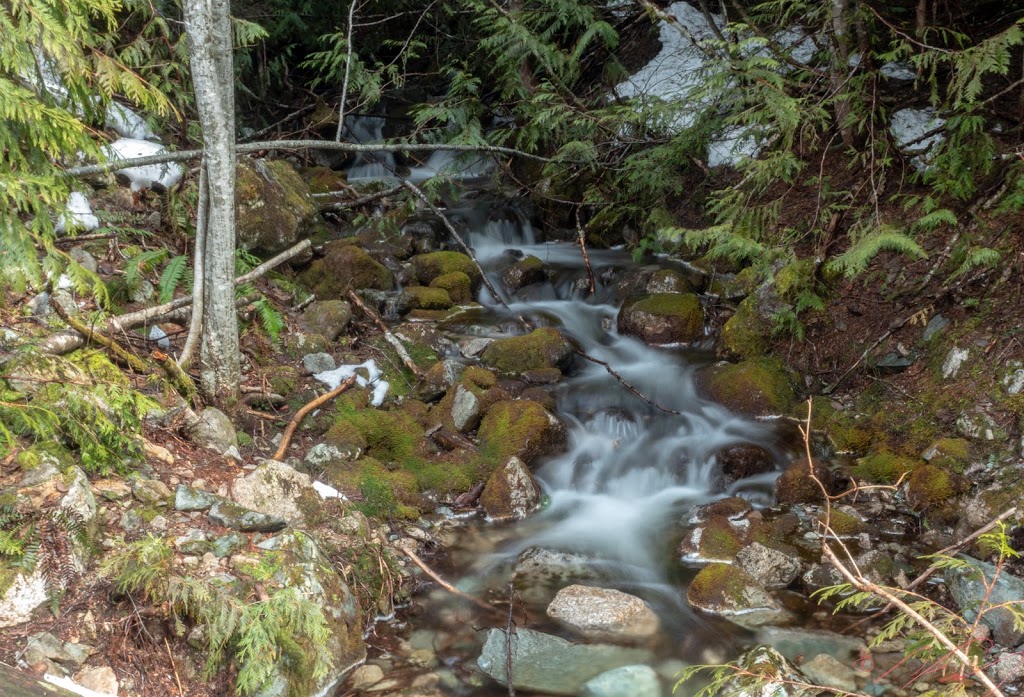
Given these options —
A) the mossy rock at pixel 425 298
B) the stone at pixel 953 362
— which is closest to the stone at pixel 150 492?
the mossy rock at pixel 425 298

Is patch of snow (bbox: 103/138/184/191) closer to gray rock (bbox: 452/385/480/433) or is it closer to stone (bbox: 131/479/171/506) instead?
gray rock (bbox: 452/385/480/433)

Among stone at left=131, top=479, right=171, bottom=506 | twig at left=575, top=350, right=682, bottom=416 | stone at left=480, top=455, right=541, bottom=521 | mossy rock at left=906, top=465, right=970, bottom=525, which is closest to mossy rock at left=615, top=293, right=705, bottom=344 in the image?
twig at left=575, top=350, right=682, bottom=416

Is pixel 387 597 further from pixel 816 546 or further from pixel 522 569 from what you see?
pixel 816 546

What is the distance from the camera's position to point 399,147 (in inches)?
283

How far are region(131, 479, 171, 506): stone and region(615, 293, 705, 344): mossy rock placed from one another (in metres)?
5.75

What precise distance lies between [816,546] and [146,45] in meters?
8.29

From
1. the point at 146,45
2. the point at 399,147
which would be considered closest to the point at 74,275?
the point at 399,147

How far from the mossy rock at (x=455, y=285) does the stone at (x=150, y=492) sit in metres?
5.20

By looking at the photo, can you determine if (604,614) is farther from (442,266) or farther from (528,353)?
(442,266)

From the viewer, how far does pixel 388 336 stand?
25.2ft

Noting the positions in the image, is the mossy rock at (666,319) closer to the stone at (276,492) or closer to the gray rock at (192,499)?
the stone at (276,492)

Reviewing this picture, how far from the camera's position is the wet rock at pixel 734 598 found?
15.5 feet

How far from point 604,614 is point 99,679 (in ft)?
9.73

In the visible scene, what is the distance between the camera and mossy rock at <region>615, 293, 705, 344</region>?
8.33m
